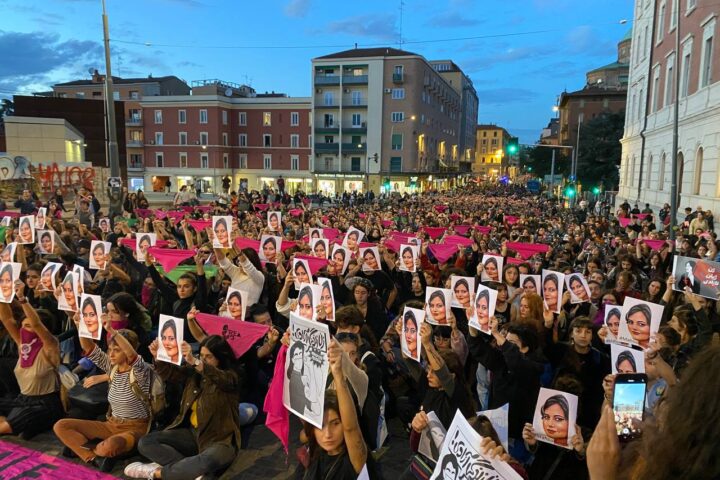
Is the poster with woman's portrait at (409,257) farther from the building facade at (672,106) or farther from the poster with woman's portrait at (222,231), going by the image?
the building facade at (672,106)

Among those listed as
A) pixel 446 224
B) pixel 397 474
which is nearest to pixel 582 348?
pixel 397 474

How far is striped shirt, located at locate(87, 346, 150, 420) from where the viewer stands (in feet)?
17.4

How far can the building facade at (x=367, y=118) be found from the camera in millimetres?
60375

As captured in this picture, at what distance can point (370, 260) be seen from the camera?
8.30 meters

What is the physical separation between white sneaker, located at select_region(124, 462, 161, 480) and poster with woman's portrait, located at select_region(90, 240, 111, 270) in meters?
4.74

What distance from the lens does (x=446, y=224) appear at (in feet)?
Result: 53.8

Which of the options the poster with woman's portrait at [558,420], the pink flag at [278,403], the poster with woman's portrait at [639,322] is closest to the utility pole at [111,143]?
the pink flag at [278,403]

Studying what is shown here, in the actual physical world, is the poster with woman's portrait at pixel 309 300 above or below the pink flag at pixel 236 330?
above

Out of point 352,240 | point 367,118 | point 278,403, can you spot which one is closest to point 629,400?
point 278,403

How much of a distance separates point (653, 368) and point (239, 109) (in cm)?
6353

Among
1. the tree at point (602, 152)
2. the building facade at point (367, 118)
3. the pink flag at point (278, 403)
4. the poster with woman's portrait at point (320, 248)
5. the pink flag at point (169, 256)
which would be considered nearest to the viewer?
the pink flag at point (278, 403)

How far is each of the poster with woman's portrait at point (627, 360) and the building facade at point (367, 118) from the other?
56.1 m

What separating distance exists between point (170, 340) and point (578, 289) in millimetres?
4992

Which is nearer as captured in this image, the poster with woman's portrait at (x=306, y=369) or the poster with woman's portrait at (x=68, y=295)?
the poster with woman's portrait at (x=306, y=369)
